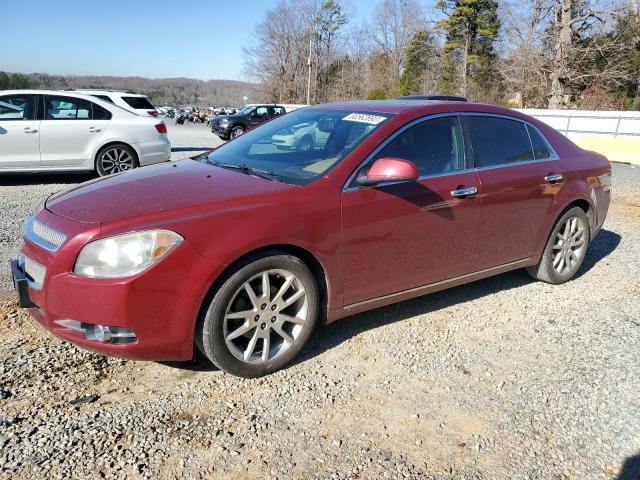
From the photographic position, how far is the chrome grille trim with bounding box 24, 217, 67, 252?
2795mm

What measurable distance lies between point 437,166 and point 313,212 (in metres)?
1.16

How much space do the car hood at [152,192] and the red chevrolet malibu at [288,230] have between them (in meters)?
0.01

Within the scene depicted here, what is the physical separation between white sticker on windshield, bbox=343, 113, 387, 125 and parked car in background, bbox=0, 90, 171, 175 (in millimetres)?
6391

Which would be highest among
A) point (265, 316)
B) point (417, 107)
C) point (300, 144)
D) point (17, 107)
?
point (417, 107)

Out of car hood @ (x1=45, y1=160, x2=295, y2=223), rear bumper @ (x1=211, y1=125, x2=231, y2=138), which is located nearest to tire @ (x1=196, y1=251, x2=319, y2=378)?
→ car hood @ (x1=45, y1=160, x2=295, y2=223)

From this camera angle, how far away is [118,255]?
2697 mm

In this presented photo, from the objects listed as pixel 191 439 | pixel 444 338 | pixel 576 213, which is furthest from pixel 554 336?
pixel 191 439

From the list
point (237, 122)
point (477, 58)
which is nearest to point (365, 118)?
point (237, 122)

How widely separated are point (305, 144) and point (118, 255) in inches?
65.0

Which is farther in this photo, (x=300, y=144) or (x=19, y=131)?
(x=19, y=131)

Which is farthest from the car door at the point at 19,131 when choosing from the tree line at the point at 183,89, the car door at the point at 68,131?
the tree line at the point at 183,89

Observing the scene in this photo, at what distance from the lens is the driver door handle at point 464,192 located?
3781 millimetres

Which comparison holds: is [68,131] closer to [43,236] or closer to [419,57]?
[43,236]

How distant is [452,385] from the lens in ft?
10.5
